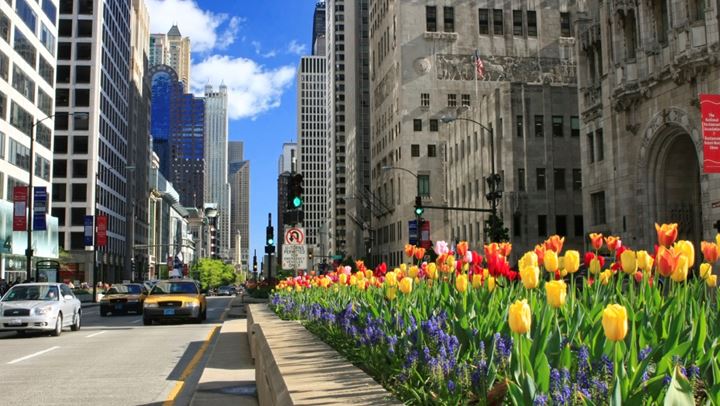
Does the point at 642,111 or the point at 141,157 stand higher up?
the point at 141,157

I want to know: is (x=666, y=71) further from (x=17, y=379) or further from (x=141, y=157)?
(x=141, y=157)

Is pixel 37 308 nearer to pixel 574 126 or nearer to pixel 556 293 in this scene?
pixel 556 293

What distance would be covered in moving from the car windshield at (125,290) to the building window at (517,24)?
215 ft

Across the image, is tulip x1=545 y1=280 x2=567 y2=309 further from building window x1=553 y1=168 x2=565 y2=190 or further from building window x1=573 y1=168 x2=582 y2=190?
building window x1=573 y1=168 x2=582 y2=190

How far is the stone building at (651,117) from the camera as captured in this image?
31016 mm

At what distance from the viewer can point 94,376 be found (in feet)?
40.4

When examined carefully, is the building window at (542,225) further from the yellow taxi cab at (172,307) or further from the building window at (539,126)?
the yellow taxi cab at (172,307)

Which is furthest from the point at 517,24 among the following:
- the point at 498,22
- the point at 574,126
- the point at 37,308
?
the point at 37,308

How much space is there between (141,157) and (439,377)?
14055 cm

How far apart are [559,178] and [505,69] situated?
31.1 metres

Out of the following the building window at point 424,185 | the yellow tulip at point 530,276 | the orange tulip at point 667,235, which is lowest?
the yellow tulip at point 530,276

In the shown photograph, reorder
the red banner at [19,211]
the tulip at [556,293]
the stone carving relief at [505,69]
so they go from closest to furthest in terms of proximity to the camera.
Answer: the tulip at [556,293] < the red banner at [19,211] < the stone carving relief at [505,69]

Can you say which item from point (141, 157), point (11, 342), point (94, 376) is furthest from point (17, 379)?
point (141, 157)

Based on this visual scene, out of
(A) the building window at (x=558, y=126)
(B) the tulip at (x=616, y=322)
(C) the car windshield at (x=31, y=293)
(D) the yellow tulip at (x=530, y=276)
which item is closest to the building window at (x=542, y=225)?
(A) the building window at (x=558, y=126)
